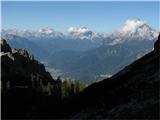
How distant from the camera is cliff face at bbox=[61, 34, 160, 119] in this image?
70.1 metres

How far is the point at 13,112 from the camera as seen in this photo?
11550 centimetres

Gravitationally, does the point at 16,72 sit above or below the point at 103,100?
above

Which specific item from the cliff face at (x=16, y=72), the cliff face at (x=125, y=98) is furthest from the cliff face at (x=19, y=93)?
the cliff face at (x=125, y=98)

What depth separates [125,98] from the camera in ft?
273

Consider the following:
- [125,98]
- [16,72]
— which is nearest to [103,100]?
[125,98]

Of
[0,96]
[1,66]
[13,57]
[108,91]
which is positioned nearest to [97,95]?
[108,91]

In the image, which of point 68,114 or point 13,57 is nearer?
point 68,114

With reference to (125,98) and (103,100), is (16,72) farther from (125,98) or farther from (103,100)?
(125,98)

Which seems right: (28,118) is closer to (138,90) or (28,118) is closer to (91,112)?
(91,112)

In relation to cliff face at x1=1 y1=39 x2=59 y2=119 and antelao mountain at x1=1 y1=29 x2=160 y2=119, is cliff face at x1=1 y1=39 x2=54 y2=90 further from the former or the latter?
antelao mountain at x1=1 y1=29 x2=160 y2=119

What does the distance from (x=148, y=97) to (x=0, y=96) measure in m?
59.0

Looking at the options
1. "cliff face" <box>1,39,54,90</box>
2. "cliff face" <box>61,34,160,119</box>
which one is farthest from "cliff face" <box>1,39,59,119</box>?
"cliff face" <box>61,34,160,119</box>

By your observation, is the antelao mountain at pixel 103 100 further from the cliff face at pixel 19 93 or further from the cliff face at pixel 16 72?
the cliff face at pixel 16 72

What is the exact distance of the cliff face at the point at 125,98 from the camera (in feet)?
230
